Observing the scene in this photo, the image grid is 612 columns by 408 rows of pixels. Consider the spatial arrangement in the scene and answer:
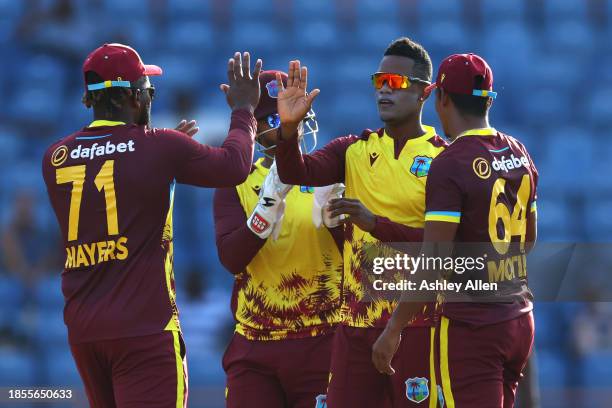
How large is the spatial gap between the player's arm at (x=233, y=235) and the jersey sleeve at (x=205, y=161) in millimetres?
595

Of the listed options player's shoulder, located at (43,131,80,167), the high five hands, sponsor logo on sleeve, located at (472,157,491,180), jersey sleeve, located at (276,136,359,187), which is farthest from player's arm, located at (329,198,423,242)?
player's shoulder, located at (43,131,80,167)

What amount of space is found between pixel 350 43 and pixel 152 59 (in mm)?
2252

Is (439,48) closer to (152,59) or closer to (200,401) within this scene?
(152,59)

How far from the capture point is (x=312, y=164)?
17.8 feet

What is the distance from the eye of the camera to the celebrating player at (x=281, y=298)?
5664 millimetres

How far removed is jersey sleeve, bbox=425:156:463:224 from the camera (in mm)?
4695

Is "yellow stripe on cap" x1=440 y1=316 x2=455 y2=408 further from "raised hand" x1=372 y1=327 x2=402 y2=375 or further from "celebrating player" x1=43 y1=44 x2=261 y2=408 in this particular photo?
"celebrating player" x1=43 y1=44 x2=261 y2=408

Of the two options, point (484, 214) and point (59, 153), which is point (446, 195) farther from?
point (59, 153)

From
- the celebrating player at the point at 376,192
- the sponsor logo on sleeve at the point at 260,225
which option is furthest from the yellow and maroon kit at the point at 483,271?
the sponsor logo on sleeve at the point at 260,225

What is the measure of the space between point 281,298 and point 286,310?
68mm

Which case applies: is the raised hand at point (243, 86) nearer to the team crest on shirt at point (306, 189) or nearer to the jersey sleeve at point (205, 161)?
the jersey sleeve at point (205, 161)

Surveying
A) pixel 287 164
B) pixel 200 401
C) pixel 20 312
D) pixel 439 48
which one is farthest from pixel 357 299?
pixel 439 48

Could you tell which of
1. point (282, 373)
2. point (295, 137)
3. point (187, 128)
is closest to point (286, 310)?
point (282, 373)

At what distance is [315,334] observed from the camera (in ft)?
18.8
